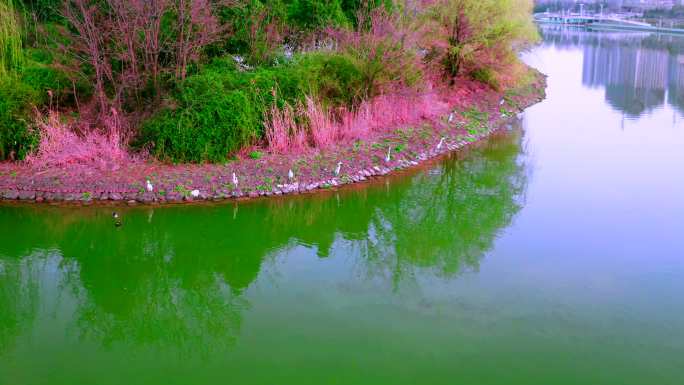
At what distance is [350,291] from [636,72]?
27.8 metres

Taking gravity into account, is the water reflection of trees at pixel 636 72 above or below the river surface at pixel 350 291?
above

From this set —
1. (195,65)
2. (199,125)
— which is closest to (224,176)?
(199,125)

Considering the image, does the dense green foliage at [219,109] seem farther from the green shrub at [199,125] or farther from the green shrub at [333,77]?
the green shrub at [333,77]

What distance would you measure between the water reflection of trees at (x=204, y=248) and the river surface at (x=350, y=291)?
0.03 meters

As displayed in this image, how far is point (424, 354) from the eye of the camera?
659 cm

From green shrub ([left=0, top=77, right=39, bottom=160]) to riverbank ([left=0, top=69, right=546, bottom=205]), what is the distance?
0.29 metres

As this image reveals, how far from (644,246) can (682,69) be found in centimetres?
2615

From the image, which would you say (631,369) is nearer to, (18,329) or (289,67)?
(18,329)

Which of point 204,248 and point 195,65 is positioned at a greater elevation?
point 195,65

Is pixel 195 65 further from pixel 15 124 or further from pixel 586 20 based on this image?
pixel 586 20

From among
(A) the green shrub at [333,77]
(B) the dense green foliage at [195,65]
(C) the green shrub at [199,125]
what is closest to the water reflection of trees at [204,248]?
(C) the green shrub at [199,125]

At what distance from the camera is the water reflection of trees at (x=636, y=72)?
75.7 feet

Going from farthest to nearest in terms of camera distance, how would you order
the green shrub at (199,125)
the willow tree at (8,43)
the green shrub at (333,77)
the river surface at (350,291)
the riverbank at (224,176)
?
the green shrub at (333,77)
the willow tree at (8,43)
the green shrub at (199,125)
the riverbank at (224,176)
the river surface at (350,291)

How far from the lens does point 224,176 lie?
11086 mm
